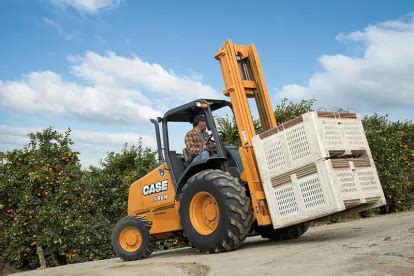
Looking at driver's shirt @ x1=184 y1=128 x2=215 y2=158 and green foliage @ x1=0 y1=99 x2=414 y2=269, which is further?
green foliage @ x1=0 y1=99 x2=414 y2=269

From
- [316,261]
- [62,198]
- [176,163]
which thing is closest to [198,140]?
[176,163]

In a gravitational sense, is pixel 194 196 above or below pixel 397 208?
above

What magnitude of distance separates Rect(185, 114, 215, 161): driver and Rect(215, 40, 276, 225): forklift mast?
67cm

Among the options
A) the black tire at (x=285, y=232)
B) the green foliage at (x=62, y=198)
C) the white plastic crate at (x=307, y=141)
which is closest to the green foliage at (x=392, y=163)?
the green foliage at (x=62, y=198)

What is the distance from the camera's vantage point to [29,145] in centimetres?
1319

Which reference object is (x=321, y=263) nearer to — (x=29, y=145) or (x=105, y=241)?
(x=105, y=241)

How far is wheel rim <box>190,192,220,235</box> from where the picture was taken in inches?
296

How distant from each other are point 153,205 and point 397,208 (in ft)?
28.4

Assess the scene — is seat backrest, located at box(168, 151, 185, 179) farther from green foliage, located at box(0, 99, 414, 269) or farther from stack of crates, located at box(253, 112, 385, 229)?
green foliage, located at box(0, 99, 414, 269)

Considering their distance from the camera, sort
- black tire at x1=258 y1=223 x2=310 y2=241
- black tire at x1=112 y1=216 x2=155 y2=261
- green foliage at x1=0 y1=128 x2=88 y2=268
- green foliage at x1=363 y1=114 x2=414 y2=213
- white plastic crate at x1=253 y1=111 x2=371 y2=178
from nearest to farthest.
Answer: white plastic crate at x1=253 y1=111 x2=371 y2=178 < black tire at x1=258 y1=223 x2=310 y2=241 < black tire at x1=112 y1=216 x2=155 y2=261 < green foliage at x1=0 y1=128 x2=88 y2=268 < green foliage at x1=363 y1=114 x2=414 y2=213

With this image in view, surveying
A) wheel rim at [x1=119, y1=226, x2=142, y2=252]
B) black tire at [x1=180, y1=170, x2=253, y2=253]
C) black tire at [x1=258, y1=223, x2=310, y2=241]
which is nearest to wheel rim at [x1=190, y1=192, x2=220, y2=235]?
black tire at [x1=180, y1=170, x2=253, y2=253]

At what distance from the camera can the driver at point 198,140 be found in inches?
324

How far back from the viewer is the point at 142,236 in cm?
874

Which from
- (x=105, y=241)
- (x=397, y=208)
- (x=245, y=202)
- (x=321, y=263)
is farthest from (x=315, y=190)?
(x=397, y=208)
